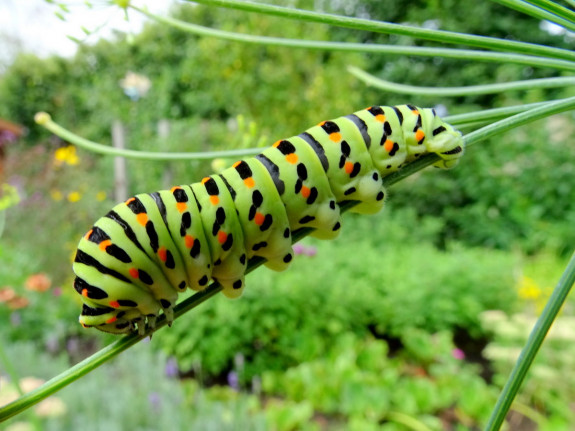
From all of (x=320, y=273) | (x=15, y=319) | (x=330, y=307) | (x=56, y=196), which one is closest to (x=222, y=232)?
(x=330, y=307)

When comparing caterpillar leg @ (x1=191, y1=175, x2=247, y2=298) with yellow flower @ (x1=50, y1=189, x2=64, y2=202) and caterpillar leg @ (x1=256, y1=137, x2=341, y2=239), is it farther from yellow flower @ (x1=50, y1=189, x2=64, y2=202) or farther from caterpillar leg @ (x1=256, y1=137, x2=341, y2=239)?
yellow flower @ (x1=50, y1=189, x2=64, y2=202)

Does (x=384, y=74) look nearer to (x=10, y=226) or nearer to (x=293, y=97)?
(x=293, y=97)

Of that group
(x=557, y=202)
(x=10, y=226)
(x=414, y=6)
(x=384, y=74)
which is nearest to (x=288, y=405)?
(x=10, y=226)

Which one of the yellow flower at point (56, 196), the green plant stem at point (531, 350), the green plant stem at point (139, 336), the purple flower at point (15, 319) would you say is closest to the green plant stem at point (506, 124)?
the green plant stem at point (139, 336)

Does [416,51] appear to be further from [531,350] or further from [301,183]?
[531,350]

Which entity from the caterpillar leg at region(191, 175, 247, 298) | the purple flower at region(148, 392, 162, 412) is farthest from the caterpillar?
the purple flower at region(148, 392, 162, 412)
